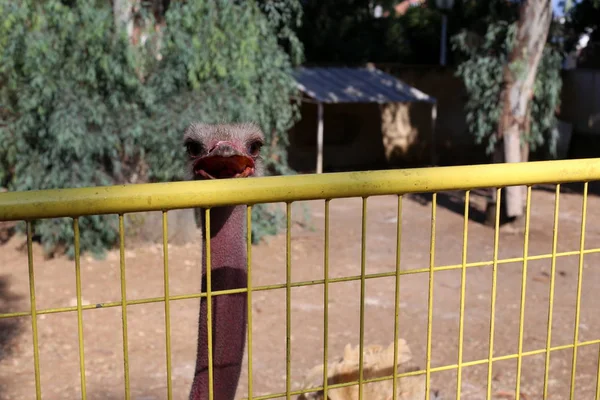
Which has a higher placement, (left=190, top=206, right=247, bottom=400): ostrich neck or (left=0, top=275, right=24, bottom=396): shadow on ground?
(left=190, top=206, right=247, bottom=400): ostrich neck

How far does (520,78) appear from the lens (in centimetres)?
942

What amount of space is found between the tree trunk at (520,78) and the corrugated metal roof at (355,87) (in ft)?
12.3

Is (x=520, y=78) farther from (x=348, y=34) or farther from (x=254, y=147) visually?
(x=348, y=34)

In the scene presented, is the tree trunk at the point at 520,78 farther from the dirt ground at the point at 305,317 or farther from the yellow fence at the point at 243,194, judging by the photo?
the yellow fence at the point at 243,194

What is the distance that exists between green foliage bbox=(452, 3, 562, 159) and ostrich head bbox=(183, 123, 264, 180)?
764 cm

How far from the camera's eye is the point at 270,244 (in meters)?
8.24

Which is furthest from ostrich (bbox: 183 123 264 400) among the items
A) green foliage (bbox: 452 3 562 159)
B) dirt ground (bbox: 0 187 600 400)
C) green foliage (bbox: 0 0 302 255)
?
green foliage (bbox: 452 3 562 159)

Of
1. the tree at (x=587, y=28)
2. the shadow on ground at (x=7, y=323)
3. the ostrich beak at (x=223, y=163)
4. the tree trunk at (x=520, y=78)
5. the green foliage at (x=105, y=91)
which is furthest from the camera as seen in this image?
the tree at (x=587, y=28)

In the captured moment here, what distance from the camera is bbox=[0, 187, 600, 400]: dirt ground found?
4930 millimetres

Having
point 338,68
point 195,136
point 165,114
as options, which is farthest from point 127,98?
point 338,68

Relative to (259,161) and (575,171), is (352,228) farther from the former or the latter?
(575,171)

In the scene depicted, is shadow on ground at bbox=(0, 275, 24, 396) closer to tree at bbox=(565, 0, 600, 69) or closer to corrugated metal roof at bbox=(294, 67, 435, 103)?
corrugated metal roof at bbox=(294, 67, 435, 103)

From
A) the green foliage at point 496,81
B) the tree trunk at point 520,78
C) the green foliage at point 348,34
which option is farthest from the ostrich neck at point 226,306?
the green foliage at point 348,34

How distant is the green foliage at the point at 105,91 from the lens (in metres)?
6.98
